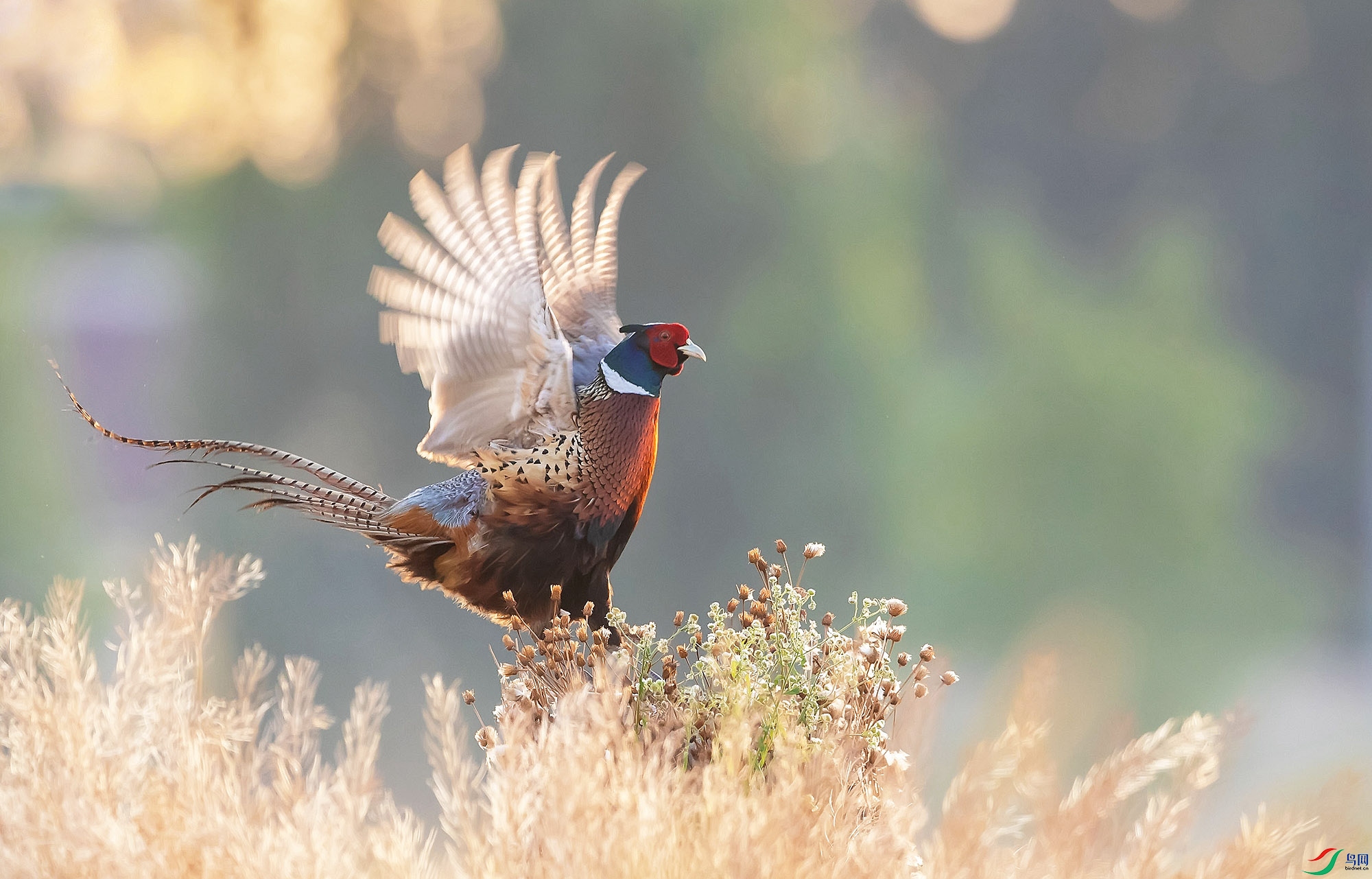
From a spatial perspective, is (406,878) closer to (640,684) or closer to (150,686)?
(150,686)

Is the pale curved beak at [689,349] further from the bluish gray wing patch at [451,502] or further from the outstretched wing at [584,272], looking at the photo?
the bluish gray wing patch at [451,502]

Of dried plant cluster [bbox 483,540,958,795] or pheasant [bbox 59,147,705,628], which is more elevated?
pheasant [bbox 59,147,705,628]

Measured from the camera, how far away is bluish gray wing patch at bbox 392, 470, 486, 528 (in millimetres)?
1408

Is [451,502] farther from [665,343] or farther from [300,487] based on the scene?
[665,343]

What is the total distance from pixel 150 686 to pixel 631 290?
2.33 metres

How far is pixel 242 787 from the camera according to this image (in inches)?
29.4

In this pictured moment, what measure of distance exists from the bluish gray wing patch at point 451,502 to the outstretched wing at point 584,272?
0.21 metres

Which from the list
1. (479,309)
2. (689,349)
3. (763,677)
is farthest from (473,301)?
(763,677)

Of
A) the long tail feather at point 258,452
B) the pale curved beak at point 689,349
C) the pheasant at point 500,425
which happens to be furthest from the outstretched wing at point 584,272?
the long tail feather at point 258,452

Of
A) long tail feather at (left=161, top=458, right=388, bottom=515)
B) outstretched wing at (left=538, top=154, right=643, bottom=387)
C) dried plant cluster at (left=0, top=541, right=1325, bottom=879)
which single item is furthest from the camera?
outstretched wing at (left=538, top=154, right=643, bottom=387)

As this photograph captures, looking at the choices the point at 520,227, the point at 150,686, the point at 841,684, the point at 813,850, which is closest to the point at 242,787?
the point at 150,686

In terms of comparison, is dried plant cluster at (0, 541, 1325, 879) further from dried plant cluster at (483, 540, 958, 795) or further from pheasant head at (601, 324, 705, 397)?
pheasant head at (601, 324, 705, 397)

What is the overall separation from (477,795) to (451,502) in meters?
0.76

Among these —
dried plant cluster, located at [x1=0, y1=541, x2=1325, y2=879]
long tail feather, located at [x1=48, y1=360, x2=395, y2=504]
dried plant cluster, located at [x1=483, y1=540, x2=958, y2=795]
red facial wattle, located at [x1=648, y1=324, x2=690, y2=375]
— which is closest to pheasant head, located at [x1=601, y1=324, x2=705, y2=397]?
red facial wattle, located at [x1=648, y1=324, x2=690, y2=375]
